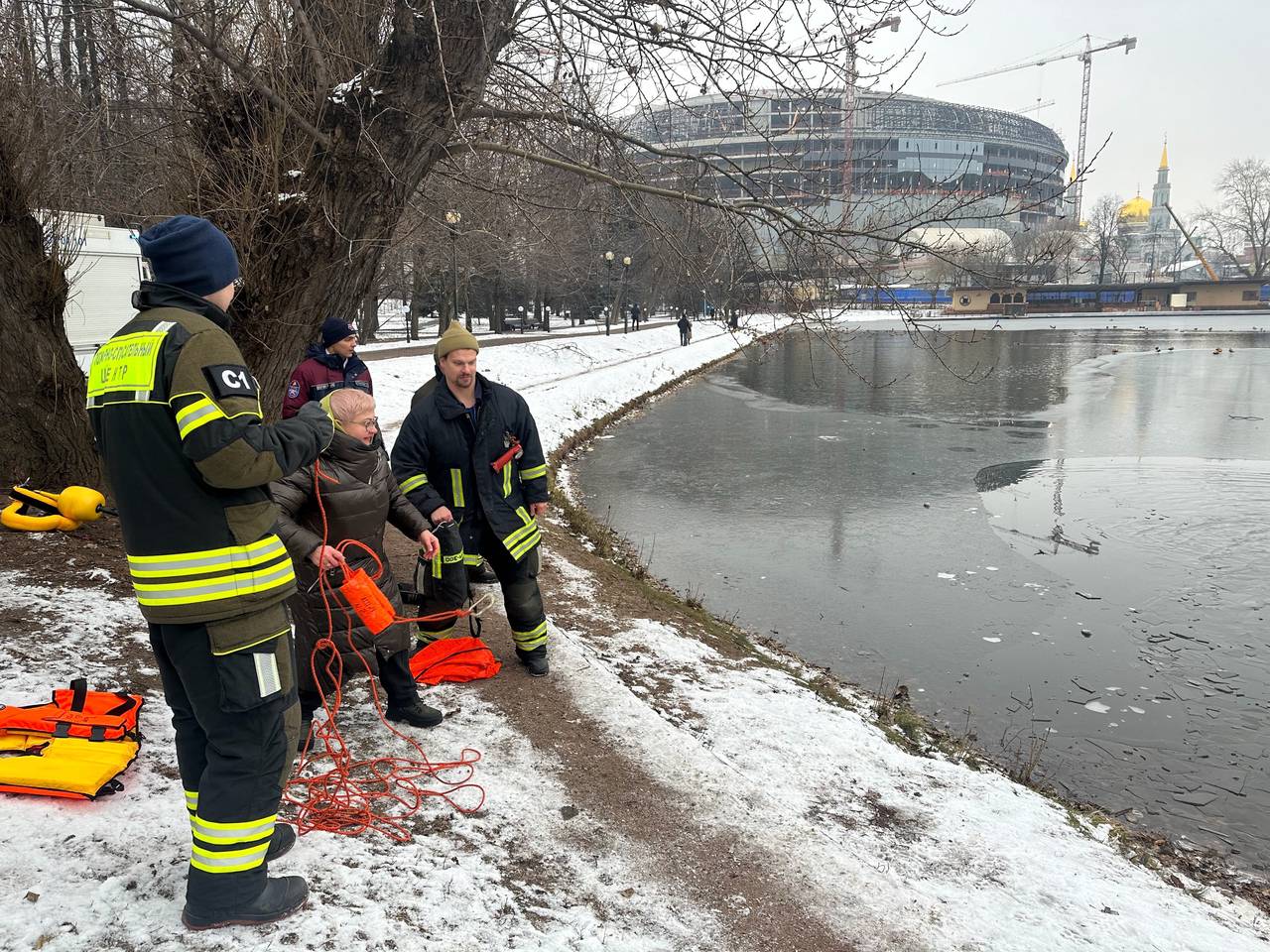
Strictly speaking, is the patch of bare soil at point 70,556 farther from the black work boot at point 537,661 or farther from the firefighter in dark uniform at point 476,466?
the black work boot at point 537,661

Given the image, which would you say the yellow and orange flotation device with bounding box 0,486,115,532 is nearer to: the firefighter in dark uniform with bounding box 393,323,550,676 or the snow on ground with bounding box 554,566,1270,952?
the firefighter in dark uniform with bounding box 393,323,550,676

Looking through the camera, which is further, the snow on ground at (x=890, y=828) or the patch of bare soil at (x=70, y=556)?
the patch of bare soil at (x=70, y=556)

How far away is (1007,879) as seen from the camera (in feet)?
12.1

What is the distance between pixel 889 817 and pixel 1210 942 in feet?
4.37

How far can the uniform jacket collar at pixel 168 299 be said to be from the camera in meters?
2.51

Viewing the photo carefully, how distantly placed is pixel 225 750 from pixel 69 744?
4.13ft

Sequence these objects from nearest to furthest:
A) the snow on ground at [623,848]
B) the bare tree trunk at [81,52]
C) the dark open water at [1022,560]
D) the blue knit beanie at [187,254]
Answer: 1. the blue knit beanie at [187,254]
2. the snow on ground at [623,848]
3. the dark open water at [1022,560]
4. the bare tree trunk at [81,52]

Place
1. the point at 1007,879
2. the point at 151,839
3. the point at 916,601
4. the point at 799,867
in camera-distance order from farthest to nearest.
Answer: the point at 916,601
the point at 1007,879
the point at 799,867
the point at 151,839

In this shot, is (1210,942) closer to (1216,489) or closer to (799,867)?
(799,867)

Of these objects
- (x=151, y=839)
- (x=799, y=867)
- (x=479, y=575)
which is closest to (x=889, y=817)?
(x=799, y=867)

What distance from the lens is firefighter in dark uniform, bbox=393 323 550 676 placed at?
473 centimetres

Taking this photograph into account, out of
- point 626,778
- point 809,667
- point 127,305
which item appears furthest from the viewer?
point 127,305

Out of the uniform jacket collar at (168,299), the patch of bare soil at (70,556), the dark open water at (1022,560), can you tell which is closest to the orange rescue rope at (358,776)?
the uniform jacket collar at (168,299)

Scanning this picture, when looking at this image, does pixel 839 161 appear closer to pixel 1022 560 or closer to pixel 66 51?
pixel 1022 560
